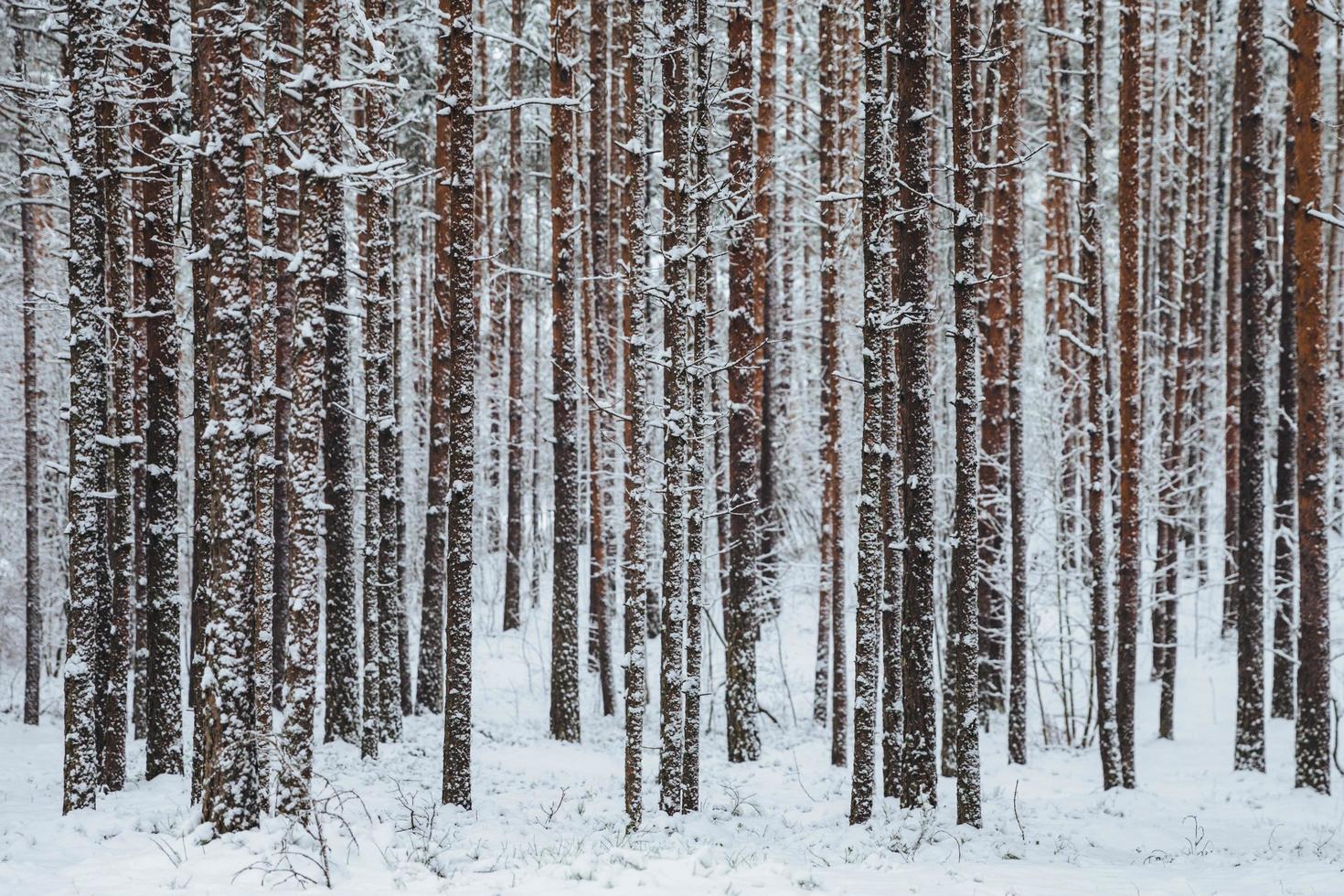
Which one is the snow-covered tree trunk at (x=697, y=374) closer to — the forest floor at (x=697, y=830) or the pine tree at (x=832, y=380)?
the forest floor at (x=697, y=830)

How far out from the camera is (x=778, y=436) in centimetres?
2508

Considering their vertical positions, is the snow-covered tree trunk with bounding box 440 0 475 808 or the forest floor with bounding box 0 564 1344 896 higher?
the snow-covered tree trunk with bounding box 440 0 475 808

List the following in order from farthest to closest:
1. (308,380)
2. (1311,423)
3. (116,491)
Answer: (1311,423) < (116,491) < (308,380)

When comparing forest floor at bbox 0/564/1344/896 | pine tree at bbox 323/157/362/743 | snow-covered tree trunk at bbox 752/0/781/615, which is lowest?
forest floor at bbox 0/564/1344/896

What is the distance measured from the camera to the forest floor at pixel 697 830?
7.03 meters

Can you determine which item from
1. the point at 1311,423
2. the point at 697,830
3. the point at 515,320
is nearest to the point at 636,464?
the point at 697,830

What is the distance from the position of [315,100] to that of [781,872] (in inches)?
304

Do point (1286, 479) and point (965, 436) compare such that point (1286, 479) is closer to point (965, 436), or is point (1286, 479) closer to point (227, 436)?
point (965, 436)

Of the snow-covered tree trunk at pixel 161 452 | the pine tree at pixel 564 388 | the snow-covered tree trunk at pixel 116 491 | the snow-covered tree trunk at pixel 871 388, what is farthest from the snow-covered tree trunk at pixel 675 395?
the snow-covered tree trunk at pixel 116 491

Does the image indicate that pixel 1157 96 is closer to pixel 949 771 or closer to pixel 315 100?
pixel 949 771

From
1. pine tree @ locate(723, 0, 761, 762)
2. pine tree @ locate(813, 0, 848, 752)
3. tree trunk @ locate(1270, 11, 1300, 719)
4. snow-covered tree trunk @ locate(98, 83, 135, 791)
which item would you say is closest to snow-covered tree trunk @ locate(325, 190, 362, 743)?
snow-covered tree trunk @ locate(98, 83, 135, 791)

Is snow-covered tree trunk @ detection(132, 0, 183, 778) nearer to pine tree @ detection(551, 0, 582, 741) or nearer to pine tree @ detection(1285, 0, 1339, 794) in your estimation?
pine tree @ detection(551, 0, 582, 741)

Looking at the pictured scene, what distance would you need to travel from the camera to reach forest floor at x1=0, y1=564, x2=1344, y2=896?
703 centimetres

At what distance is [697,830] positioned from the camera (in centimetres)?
971
